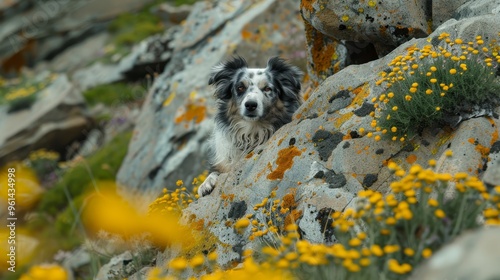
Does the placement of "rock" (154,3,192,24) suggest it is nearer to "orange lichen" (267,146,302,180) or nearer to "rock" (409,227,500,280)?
"orange lichen" (267,146,302,180)

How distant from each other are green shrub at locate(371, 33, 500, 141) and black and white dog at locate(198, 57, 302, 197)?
2474mm

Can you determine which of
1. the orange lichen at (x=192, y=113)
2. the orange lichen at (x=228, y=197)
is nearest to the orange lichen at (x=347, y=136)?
the orange lichen at (x=228, y=197)

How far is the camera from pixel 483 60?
18.8ft

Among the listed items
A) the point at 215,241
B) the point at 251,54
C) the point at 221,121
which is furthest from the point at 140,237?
the point at 251,54

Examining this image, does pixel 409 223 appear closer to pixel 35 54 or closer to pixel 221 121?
pixel 221 121

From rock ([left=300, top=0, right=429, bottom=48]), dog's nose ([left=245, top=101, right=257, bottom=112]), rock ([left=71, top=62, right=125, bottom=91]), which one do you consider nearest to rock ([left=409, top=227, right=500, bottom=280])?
rock ([left=300, top=0, right=429, bottom=48])

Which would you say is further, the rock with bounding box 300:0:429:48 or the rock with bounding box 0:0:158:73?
the rock with bounding box 0:0:158:73

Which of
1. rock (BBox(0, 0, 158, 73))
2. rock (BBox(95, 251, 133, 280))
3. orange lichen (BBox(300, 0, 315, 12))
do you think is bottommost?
rock (BBox(95, 251, 133, 280))

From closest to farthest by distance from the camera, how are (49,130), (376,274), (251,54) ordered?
(376,274), (251,54), (49,130)

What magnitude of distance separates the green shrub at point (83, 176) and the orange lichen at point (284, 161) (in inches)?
271

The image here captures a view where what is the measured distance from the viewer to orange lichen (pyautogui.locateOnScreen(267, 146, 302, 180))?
20.4ft

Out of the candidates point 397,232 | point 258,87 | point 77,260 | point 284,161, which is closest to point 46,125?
point 77,260

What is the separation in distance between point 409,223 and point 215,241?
263 centimetres

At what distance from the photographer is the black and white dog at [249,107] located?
314 inches
